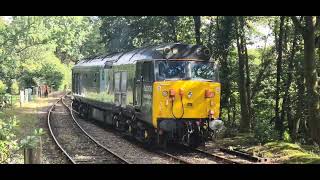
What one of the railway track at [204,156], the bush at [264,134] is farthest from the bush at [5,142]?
the bush at [264,134]

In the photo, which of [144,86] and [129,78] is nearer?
[144,86]

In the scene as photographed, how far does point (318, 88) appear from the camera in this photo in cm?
1399

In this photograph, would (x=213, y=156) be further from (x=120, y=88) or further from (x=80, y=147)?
(x=120, y=88)

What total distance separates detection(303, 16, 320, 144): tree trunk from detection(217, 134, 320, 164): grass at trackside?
72cm

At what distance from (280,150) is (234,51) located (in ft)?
40.7

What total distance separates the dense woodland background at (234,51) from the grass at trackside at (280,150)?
0.49 metres

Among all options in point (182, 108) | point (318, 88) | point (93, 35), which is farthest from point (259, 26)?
point (182, 108)

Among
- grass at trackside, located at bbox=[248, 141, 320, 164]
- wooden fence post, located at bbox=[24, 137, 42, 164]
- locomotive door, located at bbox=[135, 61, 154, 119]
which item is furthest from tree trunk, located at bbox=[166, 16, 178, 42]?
wooden fence post, located at bbox=[24, 137, 42, 164]

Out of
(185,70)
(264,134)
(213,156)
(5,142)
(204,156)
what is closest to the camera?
(5,142)

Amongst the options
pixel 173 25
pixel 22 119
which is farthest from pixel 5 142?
pixel 173 25

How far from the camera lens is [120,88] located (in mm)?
16328

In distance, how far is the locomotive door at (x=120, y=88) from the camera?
15.8 meters
